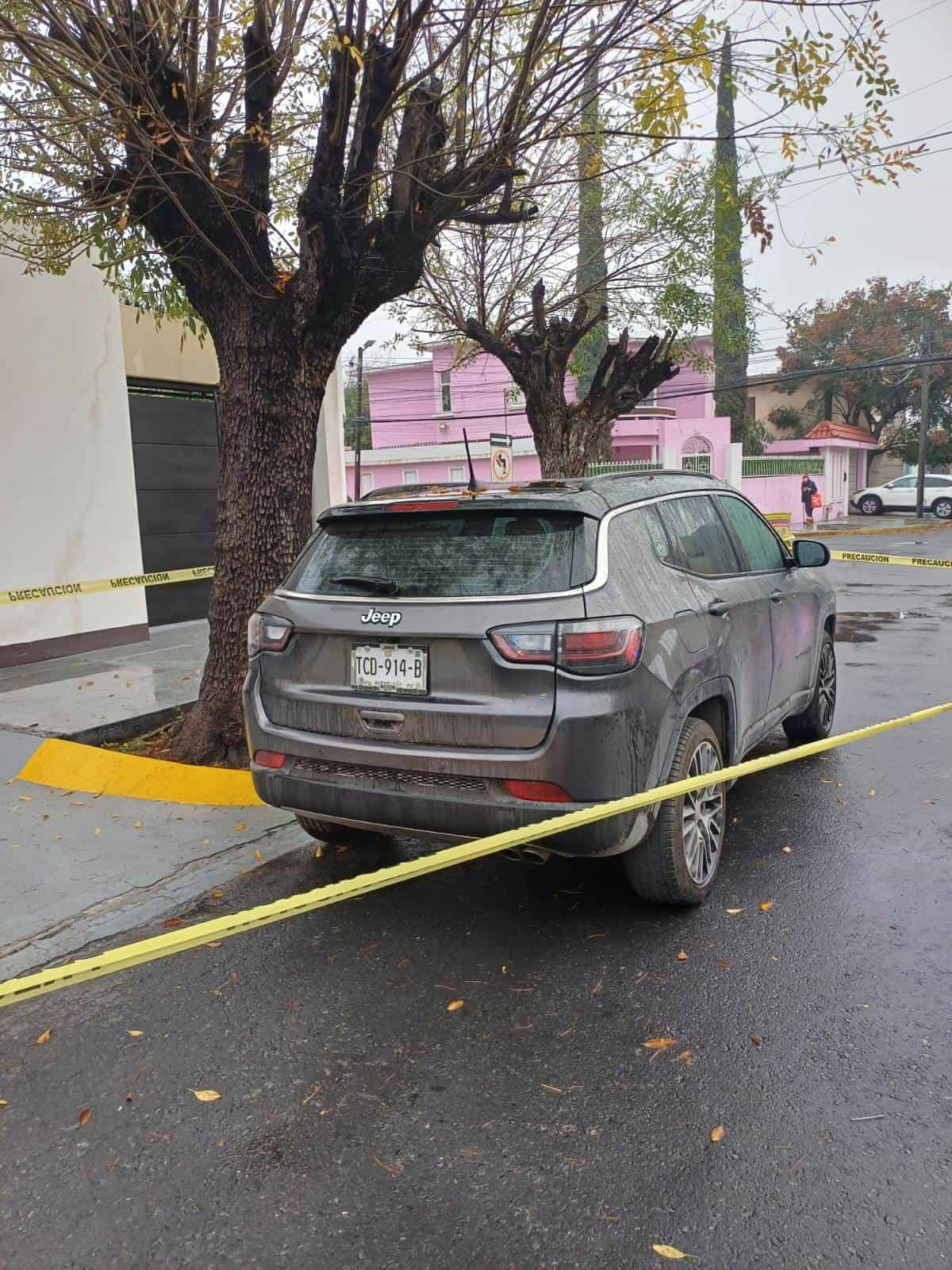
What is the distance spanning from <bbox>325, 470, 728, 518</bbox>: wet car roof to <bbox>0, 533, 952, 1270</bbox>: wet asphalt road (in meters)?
1.65

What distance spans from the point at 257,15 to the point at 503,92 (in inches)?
77.3

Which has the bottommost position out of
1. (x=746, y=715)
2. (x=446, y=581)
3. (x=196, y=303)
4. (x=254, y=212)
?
(x=746, y=715)

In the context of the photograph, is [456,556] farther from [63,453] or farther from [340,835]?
[63,453]

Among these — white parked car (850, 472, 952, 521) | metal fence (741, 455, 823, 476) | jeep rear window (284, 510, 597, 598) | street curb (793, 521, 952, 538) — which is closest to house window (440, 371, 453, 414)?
metal fence (741, 455, 823, 476)

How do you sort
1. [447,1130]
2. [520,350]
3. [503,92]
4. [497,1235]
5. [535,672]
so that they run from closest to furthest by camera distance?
[497,1235] < [447,1130] < [535,672] < [503,92] < [520,350]

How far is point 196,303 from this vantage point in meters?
5.90

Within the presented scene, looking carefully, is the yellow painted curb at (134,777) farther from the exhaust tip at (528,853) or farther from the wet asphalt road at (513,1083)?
the exhaust tip at (528,853)

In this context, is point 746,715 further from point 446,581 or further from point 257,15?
point 257,15

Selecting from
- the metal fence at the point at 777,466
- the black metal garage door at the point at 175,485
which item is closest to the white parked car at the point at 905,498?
the metal fence at the point at 777,466

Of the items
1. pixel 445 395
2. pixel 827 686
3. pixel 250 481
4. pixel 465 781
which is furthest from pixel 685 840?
pixel 445 395

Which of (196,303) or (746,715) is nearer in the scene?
(746,715)

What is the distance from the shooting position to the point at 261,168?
5.70 m

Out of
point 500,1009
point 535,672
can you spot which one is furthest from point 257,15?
point 500,1009

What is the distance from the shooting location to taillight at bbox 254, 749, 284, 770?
12.6 ft
